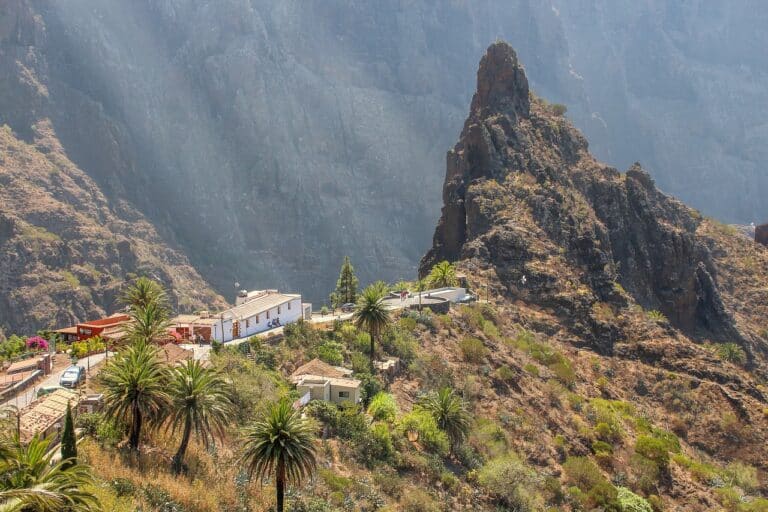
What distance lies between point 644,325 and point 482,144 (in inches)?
1270

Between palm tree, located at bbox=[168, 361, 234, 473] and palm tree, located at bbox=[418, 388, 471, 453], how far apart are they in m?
17.6

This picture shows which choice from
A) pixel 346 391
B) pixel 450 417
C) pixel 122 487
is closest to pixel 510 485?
pixel 450 417

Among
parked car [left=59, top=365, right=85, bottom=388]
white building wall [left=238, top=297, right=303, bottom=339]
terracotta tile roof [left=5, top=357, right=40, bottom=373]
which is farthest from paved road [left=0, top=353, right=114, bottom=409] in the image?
white building wall [left=238, top=297, right=303, bottom=339]

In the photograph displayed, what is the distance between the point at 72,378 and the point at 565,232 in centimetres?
6271

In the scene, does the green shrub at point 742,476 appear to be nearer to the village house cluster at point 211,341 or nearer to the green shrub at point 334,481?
the village house cluster at point 211,341

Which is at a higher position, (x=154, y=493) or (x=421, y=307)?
(x=421, y=307)

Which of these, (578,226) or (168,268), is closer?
(578,226)

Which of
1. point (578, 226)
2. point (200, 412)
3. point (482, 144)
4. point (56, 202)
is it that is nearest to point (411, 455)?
point (200, 412)

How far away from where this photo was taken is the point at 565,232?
85.9 metres

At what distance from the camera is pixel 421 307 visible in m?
66.2

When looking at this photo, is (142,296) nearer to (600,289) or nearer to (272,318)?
(272,318)

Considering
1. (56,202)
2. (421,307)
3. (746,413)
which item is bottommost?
(746,413)

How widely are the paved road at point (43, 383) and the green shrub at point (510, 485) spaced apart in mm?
24583

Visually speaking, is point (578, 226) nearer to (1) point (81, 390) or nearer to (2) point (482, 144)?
(2) point (482, 144)
